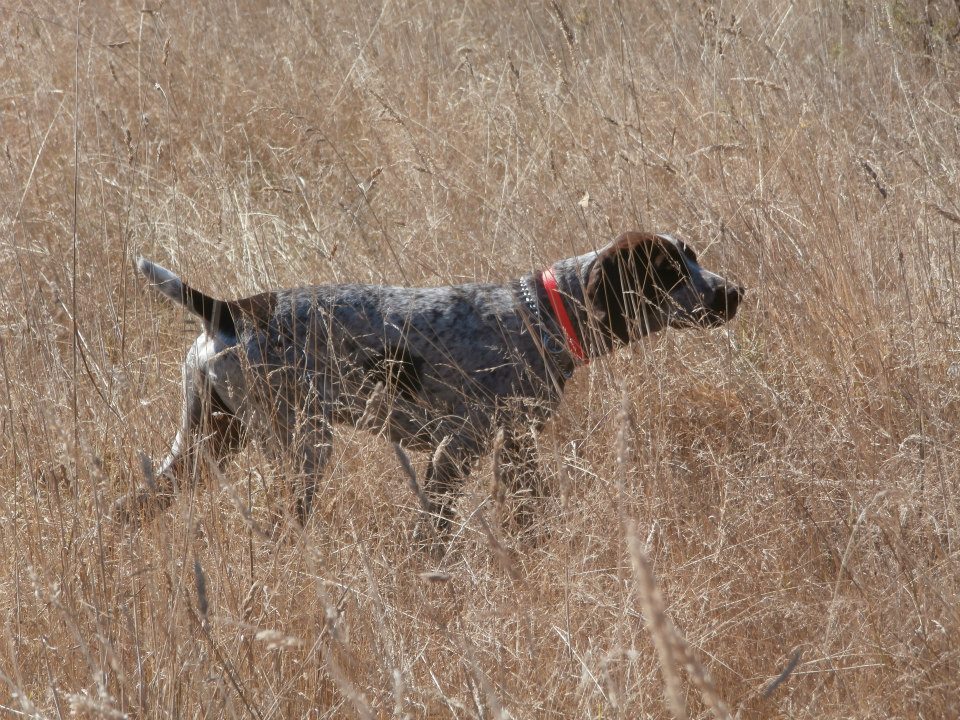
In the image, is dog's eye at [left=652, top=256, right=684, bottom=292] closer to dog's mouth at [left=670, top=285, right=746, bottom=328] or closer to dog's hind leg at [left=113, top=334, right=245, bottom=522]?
dog's mouth at [left=670, top=285, right=746, bottom=328]

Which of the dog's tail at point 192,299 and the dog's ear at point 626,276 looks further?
the dog's ear at point 626,276

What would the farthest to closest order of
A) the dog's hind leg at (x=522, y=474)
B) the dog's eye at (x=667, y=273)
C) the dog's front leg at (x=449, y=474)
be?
the dog's eye at (x=667, y=273) < the dog's front leg at (x=449, y=474) < the dog's hind leg at (x=522, y=474)

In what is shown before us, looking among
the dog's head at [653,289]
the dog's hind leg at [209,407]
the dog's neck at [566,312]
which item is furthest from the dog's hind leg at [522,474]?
the dog's hind leg at [209,407]

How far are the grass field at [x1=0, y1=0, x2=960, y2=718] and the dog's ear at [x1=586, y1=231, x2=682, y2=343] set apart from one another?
0.50ft

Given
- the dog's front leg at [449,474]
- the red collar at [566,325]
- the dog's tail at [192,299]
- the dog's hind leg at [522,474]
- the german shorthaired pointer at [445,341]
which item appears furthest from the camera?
the red collar at [566,325]

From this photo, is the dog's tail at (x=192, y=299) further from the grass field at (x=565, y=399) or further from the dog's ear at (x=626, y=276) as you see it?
the dog's ear at (x=626, y=276)

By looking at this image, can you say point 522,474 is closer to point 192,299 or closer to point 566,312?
point 566,312

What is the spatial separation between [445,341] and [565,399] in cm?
44

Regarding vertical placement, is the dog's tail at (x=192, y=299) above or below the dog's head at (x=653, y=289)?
above

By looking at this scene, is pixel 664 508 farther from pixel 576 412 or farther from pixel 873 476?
pixel 576 412

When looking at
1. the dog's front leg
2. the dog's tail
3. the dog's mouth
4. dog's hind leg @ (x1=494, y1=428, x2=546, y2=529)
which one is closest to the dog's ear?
the dog's mouth

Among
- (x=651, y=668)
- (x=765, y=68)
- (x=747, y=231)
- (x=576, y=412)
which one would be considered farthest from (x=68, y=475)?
(x=765, y=68)

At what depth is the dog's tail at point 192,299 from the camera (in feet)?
10.5

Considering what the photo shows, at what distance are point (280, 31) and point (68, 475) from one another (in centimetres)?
472
